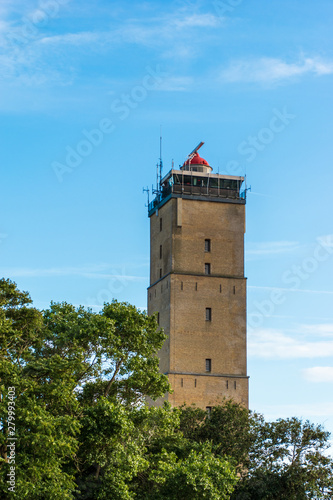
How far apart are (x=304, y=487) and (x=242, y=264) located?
80.8 feet

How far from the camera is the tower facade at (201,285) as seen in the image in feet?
228

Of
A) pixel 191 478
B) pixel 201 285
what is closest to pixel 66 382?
pixel 191 478

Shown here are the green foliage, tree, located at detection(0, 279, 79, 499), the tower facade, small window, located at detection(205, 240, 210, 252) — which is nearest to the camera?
tree, located at detection(0, 279, 79, 499)

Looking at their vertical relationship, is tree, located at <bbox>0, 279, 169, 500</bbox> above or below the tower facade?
below

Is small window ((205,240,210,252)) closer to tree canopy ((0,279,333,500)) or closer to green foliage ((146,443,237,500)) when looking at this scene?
tree canopy ((0,279,333,500))

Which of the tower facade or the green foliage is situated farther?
the tower facade

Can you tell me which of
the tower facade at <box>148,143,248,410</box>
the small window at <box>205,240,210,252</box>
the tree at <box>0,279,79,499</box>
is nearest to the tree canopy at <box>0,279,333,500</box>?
the tree at <box>0,279,79,499</box>

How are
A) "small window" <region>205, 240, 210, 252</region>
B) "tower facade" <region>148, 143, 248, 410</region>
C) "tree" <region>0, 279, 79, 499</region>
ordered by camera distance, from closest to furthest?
"tree" <region>0, 279, 79, 499</region> → "tower facade" <region>148, 143, 248, 410</region> → "small window" <region>205, 240, 210, 252</region>

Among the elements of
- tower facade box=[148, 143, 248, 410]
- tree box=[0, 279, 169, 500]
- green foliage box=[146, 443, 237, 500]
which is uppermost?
tower facade box=[148, 143, 248, 410]

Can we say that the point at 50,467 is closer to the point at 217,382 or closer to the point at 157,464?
the point at 157,464

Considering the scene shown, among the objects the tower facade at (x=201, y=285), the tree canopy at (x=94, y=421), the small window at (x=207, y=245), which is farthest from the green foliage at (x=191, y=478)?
the small window at (x=207, y=245)

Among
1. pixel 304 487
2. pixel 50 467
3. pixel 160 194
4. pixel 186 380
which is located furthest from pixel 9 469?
pixel 160 194

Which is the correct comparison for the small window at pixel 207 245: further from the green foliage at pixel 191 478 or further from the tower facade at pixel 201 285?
the green foliage at pixel 191 478

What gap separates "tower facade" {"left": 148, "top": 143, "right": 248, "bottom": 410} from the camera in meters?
69.6
